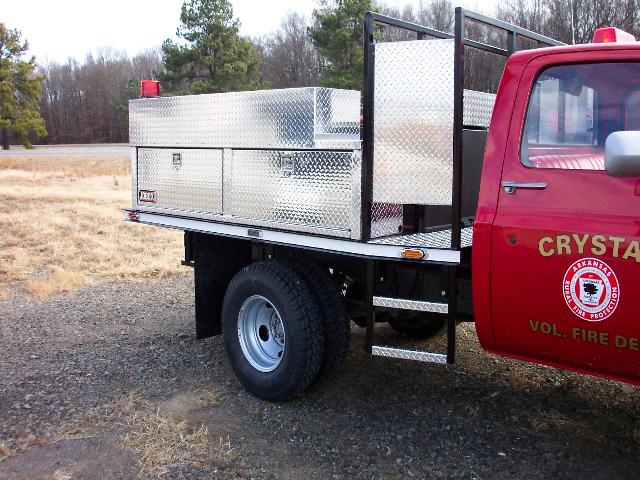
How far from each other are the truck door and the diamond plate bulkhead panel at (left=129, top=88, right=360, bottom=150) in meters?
1.01

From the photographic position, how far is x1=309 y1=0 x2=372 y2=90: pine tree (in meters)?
29.0

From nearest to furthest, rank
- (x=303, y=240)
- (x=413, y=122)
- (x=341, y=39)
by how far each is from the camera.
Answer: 1. (x=413, y=122)
2. (x=303, y=240)
3. (x=341, y=39)

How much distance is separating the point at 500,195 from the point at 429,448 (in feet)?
4.87

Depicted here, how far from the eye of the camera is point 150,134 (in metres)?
5.19

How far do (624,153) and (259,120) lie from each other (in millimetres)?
2354

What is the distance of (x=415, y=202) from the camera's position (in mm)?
3812

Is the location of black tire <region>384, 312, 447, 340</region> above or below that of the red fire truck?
below

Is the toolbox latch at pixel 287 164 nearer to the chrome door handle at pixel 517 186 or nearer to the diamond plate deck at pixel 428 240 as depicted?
the diamond plate deck at pixel 428 240

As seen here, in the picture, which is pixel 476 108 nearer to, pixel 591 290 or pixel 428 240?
pixel 428 240

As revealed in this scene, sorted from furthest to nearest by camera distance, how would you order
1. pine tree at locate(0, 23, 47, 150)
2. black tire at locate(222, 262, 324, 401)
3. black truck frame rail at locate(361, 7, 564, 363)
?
pine tree at locate(0, 23, 47, 150) → black tire at locate(222, 262, 324, 401) → black truck frame rail at locate(361, 7, 564, 363)

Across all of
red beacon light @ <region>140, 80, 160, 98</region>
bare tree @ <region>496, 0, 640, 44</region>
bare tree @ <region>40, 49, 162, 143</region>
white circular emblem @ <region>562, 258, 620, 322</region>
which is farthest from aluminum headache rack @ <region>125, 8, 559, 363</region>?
bare tree @ <region>40, 49, 162, 143</region>

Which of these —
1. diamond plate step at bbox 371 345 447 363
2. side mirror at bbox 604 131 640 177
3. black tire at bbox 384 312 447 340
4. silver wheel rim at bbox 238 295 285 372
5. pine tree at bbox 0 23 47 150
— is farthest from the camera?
pine tree at bbox 0 23 47 150

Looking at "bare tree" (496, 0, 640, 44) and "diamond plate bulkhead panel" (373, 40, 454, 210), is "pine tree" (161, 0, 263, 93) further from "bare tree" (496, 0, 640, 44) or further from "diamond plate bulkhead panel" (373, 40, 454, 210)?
"diamond plate bulkhead panel" (373, 40, 454, 210)

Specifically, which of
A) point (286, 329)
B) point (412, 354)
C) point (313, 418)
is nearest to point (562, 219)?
point (412, 354)
